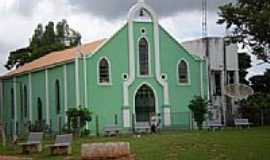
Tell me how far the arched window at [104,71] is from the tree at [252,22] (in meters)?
35.5

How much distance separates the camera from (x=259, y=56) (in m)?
21.1

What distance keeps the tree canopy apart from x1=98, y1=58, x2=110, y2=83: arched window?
25.3m

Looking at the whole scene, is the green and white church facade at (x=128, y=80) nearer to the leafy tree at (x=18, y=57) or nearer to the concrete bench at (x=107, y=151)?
the leafy tree at (x=18, y=57)

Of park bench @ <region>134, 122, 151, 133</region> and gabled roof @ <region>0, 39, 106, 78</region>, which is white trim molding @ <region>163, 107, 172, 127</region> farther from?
gabled roof @ <region>0, 39, 106, 78</region>

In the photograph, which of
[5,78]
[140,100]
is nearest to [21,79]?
[5,78]

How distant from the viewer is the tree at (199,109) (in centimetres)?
5697

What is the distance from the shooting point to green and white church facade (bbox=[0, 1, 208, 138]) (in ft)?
186

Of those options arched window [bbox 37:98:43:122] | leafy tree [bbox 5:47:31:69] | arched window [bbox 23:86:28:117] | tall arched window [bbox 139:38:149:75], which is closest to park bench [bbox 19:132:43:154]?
tall arched window [bbox 139:38:149:75]

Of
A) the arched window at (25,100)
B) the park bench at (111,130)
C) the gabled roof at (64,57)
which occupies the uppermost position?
the gabled roof at (64,57)

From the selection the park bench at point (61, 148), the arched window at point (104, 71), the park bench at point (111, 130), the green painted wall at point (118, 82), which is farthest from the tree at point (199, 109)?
the park bench at point (61, 148)

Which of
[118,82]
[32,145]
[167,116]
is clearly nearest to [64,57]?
[118,82]

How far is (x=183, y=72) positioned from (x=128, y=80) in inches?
258

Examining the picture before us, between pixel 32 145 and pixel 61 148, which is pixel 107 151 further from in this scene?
pixel 32 145

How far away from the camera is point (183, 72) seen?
62656 millimetres
